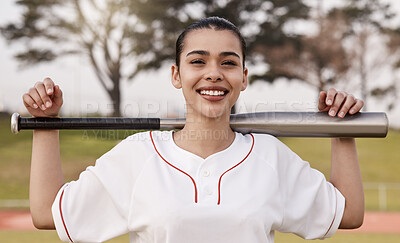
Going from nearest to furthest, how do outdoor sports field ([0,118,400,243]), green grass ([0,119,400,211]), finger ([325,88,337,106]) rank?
finger ([325,88,337,106])
outdoor sports field ([0,118,400,243])
green grass ([0,119,400,211])

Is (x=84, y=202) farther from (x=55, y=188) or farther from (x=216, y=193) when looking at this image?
(x=216, y=193)

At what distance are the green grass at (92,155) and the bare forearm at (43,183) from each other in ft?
41.4

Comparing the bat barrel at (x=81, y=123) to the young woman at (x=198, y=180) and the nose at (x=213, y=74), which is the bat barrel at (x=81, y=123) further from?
the nose at (x=213, y=74)

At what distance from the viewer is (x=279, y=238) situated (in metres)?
7.89

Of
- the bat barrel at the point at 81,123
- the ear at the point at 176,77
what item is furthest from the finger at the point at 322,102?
the bat barrel at the point at 81,123

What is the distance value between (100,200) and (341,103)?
1038mm

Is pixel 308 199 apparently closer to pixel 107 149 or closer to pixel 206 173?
pixel 206 173

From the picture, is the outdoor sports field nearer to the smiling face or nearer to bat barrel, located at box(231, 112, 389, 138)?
bat barrel, located at box(231, 112, 389, 138)

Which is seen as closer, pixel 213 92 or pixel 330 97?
pixel 213 92

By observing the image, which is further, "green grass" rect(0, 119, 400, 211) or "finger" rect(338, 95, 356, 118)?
"green grass" rect(0, 119, 400, 211)

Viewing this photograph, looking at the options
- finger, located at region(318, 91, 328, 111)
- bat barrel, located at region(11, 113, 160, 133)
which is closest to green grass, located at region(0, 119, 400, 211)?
finger, located at region(318, 91, 328, 111)

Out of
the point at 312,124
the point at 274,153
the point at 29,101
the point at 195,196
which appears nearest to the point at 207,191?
the point at 195,196

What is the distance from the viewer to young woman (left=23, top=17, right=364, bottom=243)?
172cm

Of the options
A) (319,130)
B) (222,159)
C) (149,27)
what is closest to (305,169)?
(319,130)
